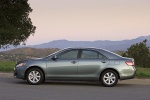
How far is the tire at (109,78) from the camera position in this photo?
48.1ft

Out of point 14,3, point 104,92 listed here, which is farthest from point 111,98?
point 14,3

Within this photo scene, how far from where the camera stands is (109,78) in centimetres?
1473

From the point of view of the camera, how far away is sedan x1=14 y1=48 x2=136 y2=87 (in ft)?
48.3

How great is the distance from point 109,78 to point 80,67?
1.16 m

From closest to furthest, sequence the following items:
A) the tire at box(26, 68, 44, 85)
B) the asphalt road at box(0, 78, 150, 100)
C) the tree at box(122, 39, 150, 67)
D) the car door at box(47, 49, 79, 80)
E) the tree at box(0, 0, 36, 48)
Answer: the asphalt road at box(0, 78, 150, 100) < the car door at box(47, 49, 79, 80) < the tire at box(26, 68, 44, 85) < the tree at box(0, 0, 36, 48) < the tree at box(122, 39, 150, 67)

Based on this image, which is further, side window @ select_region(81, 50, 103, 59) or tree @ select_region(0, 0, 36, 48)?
tree @ select_region(0, 0, 36, 48)

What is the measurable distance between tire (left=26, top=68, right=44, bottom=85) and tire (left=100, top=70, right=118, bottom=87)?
2310 millimetres

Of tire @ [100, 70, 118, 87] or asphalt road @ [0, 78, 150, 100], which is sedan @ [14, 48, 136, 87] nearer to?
tire @ [100, 70, 118, 87]

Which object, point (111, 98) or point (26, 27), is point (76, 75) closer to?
point (111, 98)

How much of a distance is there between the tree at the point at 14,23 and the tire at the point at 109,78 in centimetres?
2452

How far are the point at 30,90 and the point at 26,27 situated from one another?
29.2m

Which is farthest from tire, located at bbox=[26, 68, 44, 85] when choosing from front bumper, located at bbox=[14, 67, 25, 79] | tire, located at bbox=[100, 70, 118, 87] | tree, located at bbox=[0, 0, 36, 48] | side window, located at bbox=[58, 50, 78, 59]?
tree, located at bbox=[0, 0, 36, 48]

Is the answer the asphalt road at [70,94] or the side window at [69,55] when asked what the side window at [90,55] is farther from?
the asphalt road at [70,94]

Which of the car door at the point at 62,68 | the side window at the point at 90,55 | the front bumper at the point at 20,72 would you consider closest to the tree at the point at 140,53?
the side window at the point at 90,55
